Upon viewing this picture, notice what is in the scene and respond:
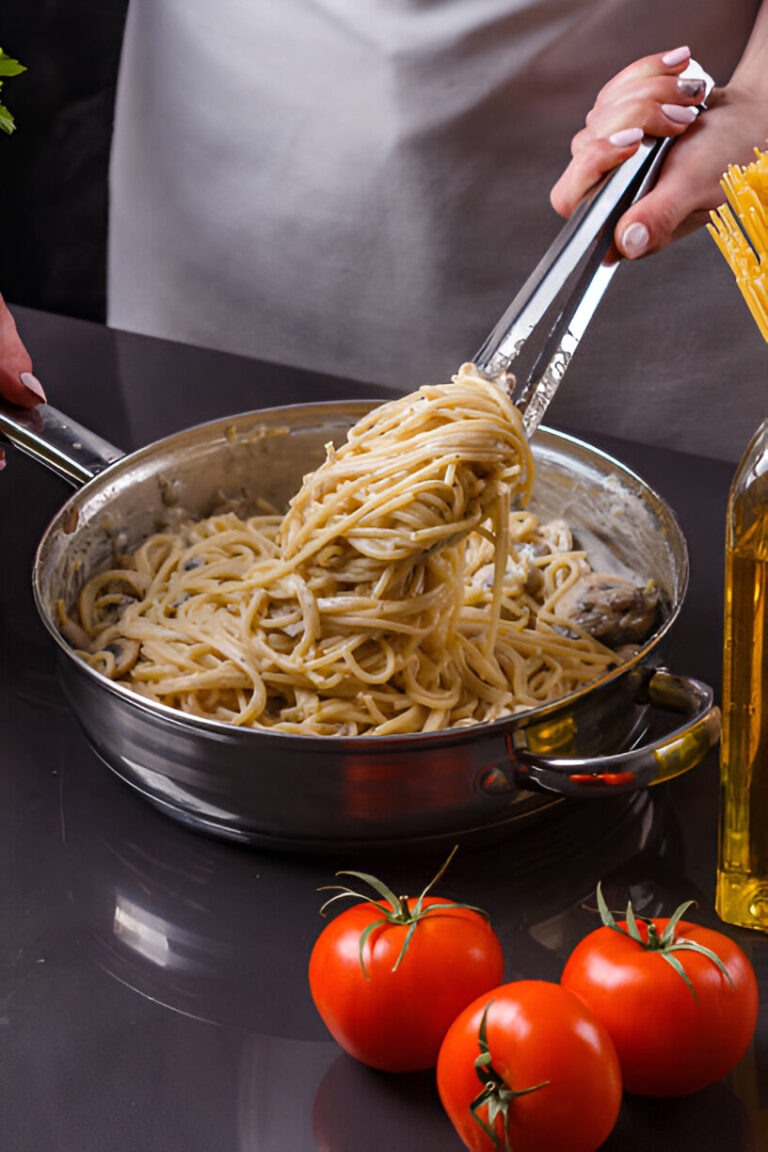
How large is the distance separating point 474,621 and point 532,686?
11cm

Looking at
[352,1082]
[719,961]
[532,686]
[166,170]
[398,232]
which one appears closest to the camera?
[719,961]

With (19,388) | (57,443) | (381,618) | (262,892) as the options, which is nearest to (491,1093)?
(262,892)

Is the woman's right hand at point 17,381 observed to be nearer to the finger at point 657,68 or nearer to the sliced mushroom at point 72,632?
the sliced mushroom at point 72,632

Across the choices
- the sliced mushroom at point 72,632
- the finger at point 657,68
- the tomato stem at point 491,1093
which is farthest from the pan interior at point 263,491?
the tomato stem at point 491,1093

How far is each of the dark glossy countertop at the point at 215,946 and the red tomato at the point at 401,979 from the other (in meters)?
0.07

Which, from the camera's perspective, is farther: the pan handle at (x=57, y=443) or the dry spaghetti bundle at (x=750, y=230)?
the pan handle at (x=57, y=443)

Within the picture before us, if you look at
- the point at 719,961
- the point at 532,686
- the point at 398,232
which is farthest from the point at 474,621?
the point at 398,232

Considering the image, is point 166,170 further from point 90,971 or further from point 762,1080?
point 762,1080

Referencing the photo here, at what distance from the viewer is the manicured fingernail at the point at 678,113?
1.61 metres

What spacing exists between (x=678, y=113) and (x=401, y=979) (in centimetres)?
120

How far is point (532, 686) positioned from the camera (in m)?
1.41

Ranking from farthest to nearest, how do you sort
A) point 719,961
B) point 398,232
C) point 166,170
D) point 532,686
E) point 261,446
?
1. point 166,170
2. point 398,232
3. point 261,446
4. point 532,686
5. point 719,961

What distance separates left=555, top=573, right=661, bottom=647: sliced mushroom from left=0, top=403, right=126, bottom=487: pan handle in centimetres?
59

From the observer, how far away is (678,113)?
1.62m
